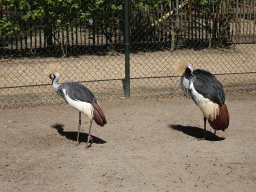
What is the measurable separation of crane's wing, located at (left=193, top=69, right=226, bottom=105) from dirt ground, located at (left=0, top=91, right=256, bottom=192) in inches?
23.7

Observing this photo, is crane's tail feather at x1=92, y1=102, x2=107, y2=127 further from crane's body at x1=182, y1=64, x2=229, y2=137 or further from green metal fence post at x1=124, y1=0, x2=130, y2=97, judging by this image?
green metal fence post at x1=124, y1=0, x2=130, y2=97

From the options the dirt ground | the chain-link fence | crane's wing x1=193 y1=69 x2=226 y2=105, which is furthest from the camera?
the chain-link fence

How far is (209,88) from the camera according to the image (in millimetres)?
4953

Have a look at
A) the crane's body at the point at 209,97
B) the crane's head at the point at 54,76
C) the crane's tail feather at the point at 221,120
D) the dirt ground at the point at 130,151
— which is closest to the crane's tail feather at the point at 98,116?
the dirt ground at the point at 130,151

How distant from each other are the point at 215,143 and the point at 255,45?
711 centimetres

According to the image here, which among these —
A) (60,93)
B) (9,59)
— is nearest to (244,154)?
(60,93)

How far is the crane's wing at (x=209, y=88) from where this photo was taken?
4.90 m

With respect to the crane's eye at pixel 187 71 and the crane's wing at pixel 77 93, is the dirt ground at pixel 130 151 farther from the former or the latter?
the crane's eye at pixel 187 71

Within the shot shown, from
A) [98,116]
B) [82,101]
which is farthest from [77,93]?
[98,116]

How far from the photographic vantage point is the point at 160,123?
5789mm

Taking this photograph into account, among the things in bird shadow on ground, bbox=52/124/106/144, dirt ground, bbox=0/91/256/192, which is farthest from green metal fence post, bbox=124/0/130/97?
bird shadow on ground, bbox=52/124/106/144

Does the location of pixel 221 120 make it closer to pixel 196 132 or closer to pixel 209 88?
pixel 209 88

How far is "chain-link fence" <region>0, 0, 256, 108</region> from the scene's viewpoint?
7.89 metres

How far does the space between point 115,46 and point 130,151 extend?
6.18m
